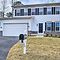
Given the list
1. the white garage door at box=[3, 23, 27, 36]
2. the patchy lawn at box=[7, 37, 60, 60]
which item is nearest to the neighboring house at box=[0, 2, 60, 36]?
the white garage door at box=[3, 23, 27, 36]

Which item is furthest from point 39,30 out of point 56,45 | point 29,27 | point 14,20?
point 56,45

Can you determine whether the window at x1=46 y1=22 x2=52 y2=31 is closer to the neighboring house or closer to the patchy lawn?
the neighboring house

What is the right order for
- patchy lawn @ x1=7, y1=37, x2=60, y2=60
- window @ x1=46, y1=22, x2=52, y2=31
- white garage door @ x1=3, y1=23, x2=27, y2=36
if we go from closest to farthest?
patchy lawn @ x1=7, y1=37, x2=60, y2=60, window @ x1=46, y1=22, x2=52, y2=31, white garage door @ x1=3, y1=23, x2=27, y2=36

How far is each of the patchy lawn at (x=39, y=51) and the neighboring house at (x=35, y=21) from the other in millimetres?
18628

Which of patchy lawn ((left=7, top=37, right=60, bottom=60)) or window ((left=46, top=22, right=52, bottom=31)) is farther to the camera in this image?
window ((left=46, top=22, right=52, bottom=31))

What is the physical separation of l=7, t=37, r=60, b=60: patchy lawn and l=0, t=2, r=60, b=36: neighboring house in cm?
1863

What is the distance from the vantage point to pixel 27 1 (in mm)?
43312

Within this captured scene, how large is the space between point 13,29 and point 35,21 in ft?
13.1

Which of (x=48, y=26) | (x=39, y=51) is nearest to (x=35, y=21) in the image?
(x=48, y=26)

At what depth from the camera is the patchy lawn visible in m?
15.3

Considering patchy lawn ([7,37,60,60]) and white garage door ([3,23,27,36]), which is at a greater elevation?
white garage door ([3,23,27,36])

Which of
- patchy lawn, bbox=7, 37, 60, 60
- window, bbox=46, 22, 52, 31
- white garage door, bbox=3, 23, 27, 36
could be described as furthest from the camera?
white garage door, bbox=3, 23, 27, 36

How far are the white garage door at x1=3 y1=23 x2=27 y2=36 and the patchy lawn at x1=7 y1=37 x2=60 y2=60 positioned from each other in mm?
19320

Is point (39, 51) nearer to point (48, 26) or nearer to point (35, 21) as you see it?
point (48, 26)
